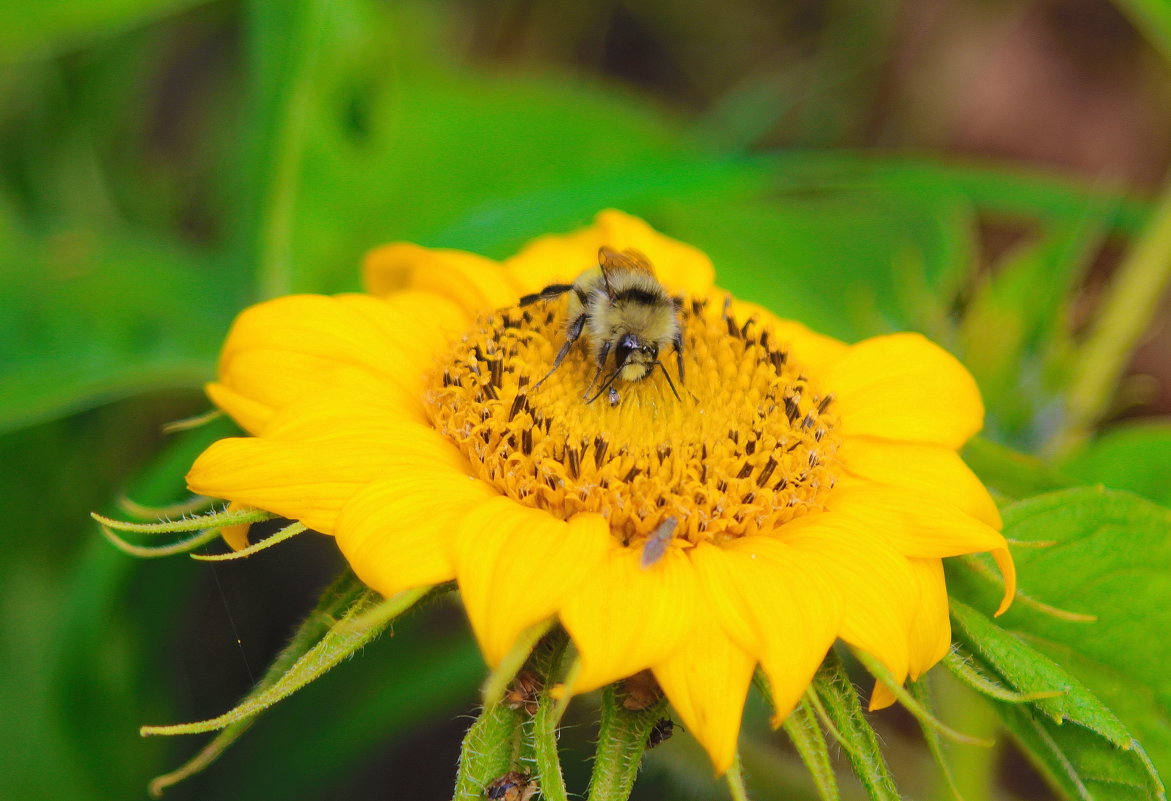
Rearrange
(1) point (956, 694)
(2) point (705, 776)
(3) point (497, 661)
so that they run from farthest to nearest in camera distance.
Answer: (1) point (956, 694) → (2) point (705, 776) → (3) point (497, 661)

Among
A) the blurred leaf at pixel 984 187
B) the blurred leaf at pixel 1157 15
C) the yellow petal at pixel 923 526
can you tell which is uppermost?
the blurred leaf at pixel 1157 15

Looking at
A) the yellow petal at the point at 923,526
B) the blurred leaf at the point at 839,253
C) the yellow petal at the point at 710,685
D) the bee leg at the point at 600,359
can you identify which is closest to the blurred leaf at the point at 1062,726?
the yellow petal at the point at 923,526

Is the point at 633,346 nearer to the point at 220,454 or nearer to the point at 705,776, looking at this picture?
the point at 220,454

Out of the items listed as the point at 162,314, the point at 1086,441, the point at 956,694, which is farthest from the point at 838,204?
the point at 162,314

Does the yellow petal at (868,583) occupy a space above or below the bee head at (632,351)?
below

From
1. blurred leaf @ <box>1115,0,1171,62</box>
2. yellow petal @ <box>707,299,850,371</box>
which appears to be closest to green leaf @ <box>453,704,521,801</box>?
yellow petal @ <box>707,299,850,371</box>

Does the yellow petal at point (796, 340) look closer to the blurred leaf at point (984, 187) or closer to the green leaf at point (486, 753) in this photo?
the green leaf at point (486, 753)
